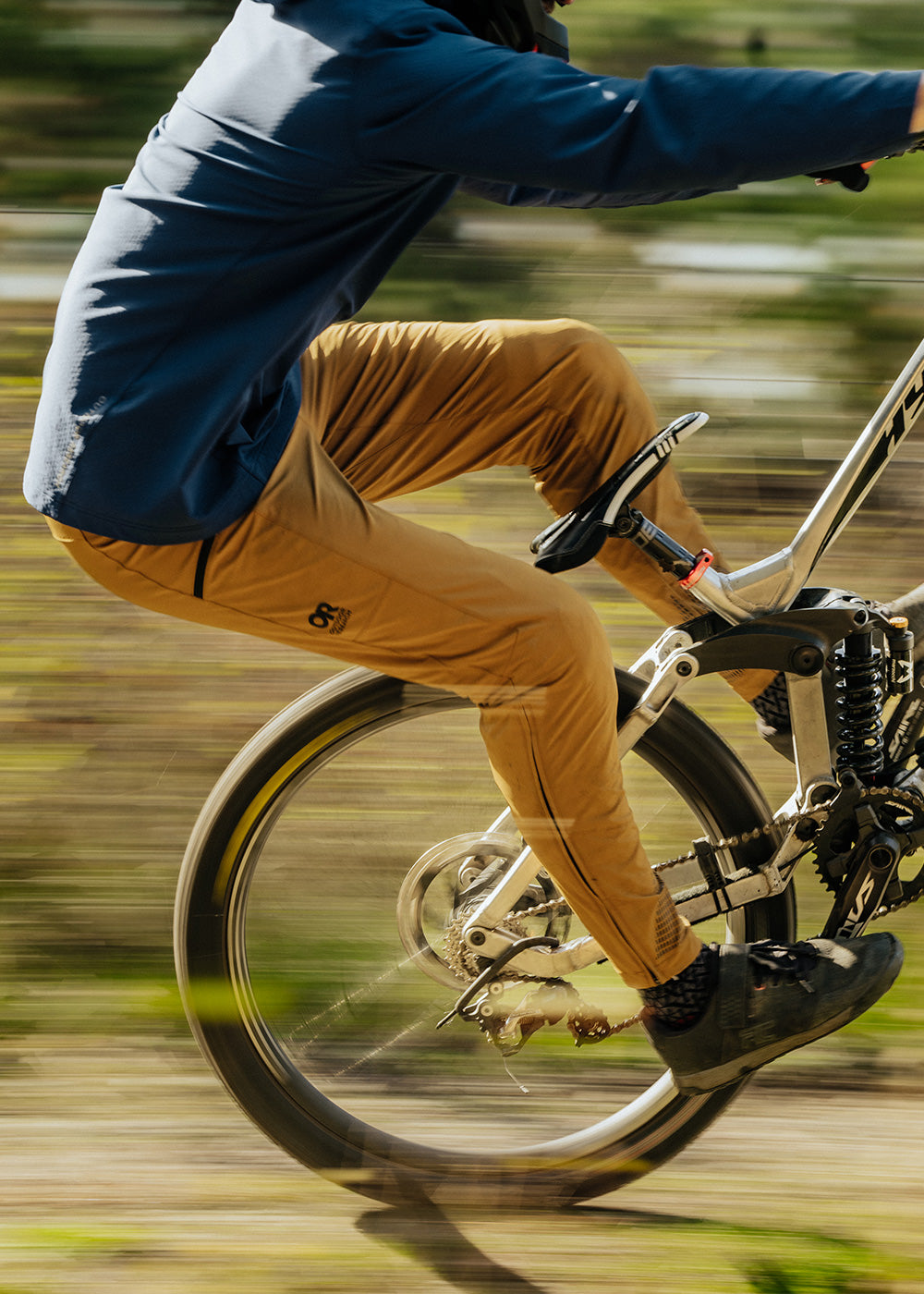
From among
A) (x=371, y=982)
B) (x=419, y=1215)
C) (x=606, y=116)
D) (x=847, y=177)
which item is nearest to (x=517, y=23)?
(x=606, y=116)

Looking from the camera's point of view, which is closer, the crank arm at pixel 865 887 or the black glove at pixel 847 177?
the black glove at pixel 847 177

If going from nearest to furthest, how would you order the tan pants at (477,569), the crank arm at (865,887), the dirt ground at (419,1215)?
the tan pants at (477,569) < the crank arm at (865,887) < the dirt ground at (419,1215)

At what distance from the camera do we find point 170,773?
9.68ft

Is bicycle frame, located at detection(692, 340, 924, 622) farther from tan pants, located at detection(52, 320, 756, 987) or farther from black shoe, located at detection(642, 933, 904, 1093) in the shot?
black shoe, located at detection(642, 933, 904, 1093)

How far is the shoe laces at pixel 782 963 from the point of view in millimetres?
2008

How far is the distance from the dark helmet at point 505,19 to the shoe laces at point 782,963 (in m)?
1.38

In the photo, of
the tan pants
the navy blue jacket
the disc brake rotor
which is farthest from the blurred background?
the navy blue jacket

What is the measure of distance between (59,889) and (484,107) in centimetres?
200

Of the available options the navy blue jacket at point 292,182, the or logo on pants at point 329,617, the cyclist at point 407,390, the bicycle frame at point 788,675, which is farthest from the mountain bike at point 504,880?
the navy blue jacket at point 292,182

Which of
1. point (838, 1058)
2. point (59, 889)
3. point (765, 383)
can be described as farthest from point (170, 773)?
point (765, 383)

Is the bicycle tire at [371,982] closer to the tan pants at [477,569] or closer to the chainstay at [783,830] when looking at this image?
the chainstay at [783,830]

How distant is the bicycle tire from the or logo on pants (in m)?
0.24

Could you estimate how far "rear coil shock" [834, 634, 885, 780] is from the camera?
200 centimetres

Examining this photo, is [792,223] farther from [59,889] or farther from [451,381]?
[59,889]
